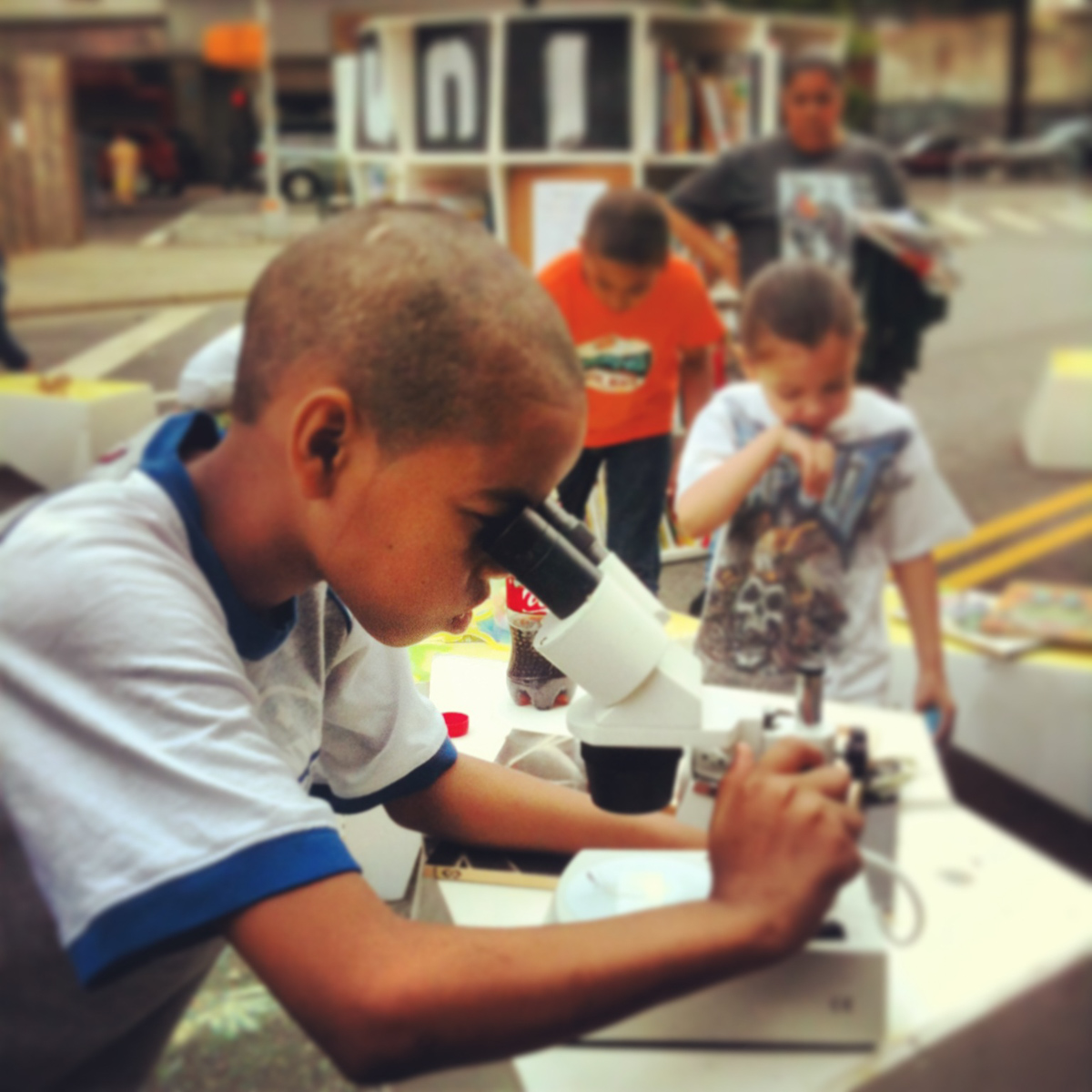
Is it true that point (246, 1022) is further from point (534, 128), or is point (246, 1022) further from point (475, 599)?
point (534, 128)

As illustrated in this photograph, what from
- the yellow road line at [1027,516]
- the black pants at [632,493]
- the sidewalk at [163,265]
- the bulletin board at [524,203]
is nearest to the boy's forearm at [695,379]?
the black pants at [632,493]

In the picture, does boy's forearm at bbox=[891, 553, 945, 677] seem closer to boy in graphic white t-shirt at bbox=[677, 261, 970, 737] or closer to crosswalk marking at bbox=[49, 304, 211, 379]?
boy in graphic white t-shirt at bbox=[677, 261, 970, 737]

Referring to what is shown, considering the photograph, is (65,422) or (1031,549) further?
(1031,549)

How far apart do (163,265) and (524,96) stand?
80 centimetres

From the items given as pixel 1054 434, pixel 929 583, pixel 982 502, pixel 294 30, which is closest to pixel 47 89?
pixel 294 30

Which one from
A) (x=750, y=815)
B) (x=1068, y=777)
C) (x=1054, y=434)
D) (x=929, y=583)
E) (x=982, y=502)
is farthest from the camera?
(x=1054, y=434)

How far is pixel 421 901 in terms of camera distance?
24.6 inches

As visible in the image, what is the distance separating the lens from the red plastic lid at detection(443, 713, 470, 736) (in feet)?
2.27

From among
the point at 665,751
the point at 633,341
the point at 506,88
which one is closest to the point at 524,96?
the point at 506,88

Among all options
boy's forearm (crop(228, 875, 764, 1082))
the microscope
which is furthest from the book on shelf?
boy's forearm (crop(228, 875, 764, 1082))

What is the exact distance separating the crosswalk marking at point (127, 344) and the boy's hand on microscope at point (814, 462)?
0.66m

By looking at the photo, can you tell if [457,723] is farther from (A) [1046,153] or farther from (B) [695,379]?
(A) [1046,153]

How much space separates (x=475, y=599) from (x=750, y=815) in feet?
0.58

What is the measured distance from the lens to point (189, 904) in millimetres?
476
